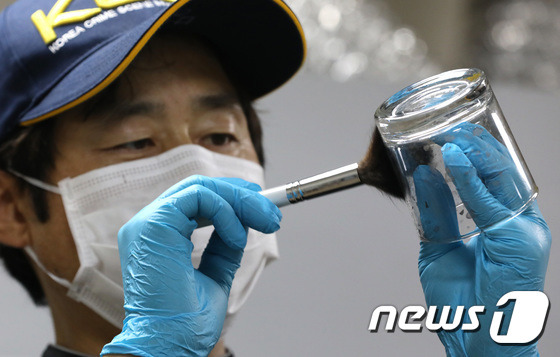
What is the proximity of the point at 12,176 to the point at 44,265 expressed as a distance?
18cm

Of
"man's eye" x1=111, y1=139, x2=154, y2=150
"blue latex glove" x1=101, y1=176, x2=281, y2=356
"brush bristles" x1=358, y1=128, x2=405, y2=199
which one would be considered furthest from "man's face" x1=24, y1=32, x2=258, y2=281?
"brush bristles" x1=358, y1=128, x2=405, y2=199

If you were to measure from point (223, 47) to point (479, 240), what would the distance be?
0.64m

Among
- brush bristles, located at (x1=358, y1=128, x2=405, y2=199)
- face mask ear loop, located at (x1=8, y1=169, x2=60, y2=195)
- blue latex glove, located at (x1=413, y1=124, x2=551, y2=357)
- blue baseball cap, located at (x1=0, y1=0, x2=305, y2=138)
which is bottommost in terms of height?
blue latex glove, located at (x1=413, y1=124, x2=551, y2=357)

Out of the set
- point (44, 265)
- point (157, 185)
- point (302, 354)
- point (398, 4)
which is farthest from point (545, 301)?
point (398, 4)

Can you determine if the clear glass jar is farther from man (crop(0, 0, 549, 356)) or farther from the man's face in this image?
the man's face

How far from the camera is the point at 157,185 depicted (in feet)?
3.93

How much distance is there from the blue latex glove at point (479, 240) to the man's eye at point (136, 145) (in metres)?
0.50

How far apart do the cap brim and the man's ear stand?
0.15 m

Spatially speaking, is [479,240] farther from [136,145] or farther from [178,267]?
[136,145]

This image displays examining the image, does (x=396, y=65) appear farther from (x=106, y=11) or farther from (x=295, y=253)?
(x=106, y=11)

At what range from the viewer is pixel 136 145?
4.02 feet

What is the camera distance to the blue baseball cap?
1.17 metres

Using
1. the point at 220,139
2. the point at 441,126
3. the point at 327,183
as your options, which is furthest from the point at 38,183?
the point at 441,126

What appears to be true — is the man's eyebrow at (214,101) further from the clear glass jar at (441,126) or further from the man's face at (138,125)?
the clear glass jar at (441,126)
